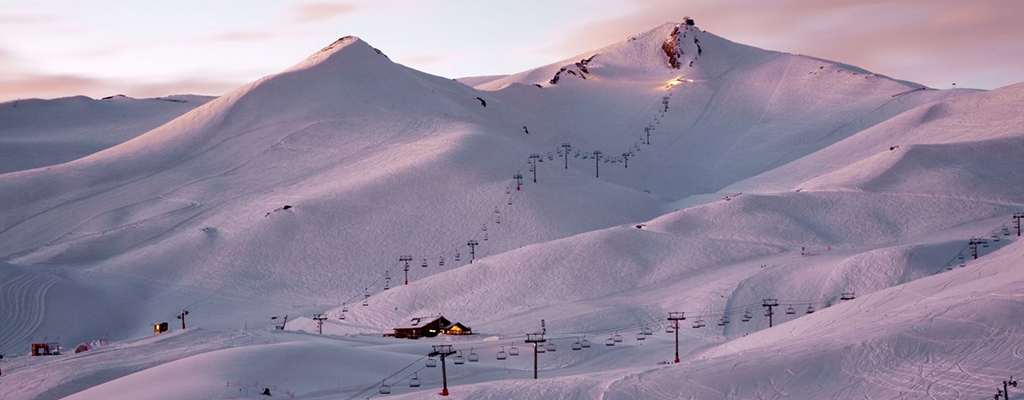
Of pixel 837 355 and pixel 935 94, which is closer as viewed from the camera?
pixel 837 355

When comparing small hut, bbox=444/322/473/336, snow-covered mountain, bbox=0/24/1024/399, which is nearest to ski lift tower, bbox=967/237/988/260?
snow-covered mountain, bbox=0/24/1024/399

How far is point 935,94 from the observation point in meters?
165

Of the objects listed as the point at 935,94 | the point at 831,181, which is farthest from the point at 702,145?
the point at 831,181

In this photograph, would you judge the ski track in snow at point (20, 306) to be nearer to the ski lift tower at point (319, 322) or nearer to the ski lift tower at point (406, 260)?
the ski lift tower at point (319, 322)

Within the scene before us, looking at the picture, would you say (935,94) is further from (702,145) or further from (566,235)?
(566,235)

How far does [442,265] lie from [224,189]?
37106 millimetres

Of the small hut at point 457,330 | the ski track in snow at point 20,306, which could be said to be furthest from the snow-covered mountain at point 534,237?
the small hut at point 457,330

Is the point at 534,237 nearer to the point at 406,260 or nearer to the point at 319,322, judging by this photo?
the point at 406,260

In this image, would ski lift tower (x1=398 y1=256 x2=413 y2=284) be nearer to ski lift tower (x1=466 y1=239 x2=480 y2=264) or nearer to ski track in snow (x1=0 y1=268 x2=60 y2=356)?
ski lift tower (x1=466 y1=239 x2=480 y2=264)

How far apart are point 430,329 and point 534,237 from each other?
34468 mm

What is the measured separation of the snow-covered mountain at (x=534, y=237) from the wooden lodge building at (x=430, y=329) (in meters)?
3.61

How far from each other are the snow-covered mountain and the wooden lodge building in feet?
11.9

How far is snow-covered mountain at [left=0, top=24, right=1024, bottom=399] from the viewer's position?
183 ft

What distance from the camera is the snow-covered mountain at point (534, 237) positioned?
183 ft
